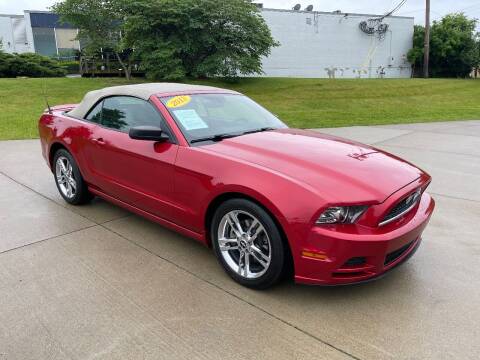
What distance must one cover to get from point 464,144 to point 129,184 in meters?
7.61

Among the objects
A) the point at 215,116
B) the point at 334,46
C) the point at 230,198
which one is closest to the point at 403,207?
the point at 230,198

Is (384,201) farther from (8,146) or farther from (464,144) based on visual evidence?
(8,146)

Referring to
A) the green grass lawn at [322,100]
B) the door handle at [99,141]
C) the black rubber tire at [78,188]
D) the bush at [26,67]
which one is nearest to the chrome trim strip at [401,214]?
the door handle at [99,141]

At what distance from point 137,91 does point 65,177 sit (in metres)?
1.65

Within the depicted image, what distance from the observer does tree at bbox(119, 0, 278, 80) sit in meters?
18.6

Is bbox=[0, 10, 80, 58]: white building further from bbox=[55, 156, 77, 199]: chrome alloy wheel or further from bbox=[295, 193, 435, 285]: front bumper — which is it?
bbox=[295, 193, 435, 285]: front bumper

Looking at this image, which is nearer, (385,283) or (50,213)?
(385,283)

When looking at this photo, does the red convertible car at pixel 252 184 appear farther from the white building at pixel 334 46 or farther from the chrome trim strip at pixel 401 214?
the white building at pixel 334 46

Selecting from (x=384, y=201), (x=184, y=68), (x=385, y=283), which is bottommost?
(x=385, y=283)

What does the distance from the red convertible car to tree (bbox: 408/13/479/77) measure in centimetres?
4052

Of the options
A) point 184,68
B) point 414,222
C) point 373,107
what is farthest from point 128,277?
point 184,68

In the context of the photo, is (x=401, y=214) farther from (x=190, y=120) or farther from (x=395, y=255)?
(x=190, y=120)

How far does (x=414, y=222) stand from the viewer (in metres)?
3.01

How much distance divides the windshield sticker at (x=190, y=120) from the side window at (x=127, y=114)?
182 millimetres
